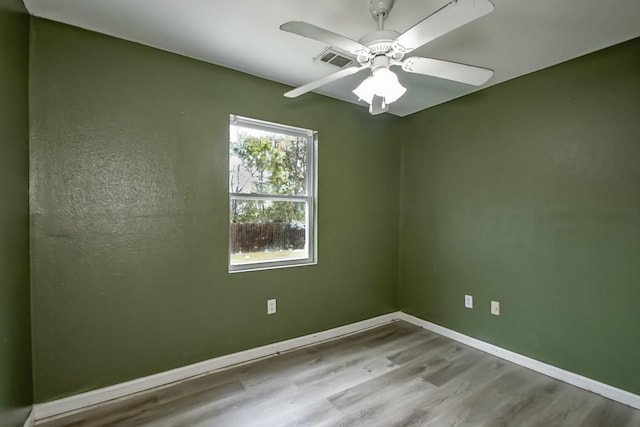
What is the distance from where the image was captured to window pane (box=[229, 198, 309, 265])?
253cm

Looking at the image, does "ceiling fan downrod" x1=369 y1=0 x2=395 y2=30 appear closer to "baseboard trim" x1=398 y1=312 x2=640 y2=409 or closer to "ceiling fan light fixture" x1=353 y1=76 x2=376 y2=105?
"ceiling fan light fixture" x1=353 y1=76 x2=376 y2=105

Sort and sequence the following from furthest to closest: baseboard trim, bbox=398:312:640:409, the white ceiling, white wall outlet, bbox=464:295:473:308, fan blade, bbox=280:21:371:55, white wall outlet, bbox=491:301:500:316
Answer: white wall outlet, bbox=464:295:473:308 → white wall outlet, bbox=491:301:500:316 → baseboard trim, bbox=398:312:640:409 → the white ceiling → fan blade, bbox=280:21:371:55

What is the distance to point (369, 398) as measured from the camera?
202 centimetres

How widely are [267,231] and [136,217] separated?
102 cm

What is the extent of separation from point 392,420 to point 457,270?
164 centimetres

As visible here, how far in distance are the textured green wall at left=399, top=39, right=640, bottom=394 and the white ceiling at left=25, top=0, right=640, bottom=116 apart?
34cm

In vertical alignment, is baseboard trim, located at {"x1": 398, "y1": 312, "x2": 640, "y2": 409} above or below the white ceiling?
below

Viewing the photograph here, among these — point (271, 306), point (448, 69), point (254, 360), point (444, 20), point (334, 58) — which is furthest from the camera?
point (271, 306)

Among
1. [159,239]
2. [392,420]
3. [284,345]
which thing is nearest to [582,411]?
[392,420]

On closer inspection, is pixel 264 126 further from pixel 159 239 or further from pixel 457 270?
pixel 457 270

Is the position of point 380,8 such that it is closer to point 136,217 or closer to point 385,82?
point 385,82

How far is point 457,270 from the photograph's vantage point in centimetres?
297

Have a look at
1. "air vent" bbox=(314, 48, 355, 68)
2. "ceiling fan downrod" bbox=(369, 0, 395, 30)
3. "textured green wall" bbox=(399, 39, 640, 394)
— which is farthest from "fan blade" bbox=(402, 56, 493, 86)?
"textured green wall" bbox=(399, 39, 640, 394)

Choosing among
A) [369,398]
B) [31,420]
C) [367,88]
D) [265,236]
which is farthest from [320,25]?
[31,420]
